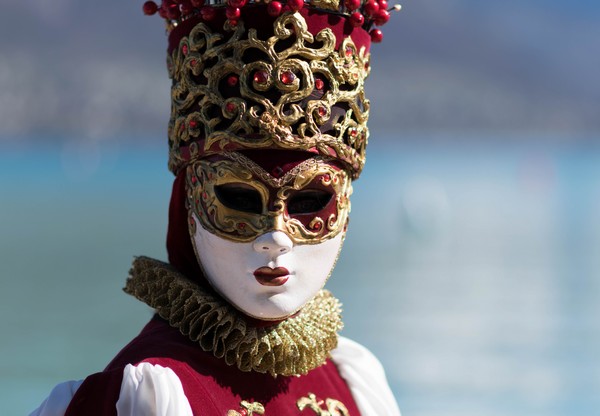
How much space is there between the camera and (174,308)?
2787mm

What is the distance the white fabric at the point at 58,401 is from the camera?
256 centimetres

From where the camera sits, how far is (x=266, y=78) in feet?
8.92

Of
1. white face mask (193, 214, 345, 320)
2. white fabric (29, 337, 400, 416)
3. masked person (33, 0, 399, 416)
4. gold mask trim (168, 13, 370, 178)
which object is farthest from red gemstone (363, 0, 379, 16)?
white fabric (29, 337, 400, 416)

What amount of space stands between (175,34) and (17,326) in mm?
4612

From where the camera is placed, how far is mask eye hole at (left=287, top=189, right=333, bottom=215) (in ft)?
9.20

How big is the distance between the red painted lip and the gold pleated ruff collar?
14cm

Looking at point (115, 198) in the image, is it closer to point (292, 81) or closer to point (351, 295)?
point (351, 295)

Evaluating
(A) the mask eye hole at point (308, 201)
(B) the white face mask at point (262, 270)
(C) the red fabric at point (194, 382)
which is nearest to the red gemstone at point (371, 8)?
(A) the mask eye hole at point (308, 201)

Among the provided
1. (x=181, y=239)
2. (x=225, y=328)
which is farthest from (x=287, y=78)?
(x=225, y=328)

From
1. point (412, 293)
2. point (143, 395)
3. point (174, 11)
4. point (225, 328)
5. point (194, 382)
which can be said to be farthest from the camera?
point (412, 293)

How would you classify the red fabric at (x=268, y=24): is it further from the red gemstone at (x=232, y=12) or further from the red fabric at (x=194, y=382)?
the red fabric at (x=194, y=382)

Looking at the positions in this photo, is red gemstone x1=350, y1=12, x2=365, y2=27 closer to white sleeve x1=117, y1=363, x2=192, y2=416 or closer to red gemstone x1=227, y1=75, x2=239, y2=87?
red gemstone x1=227, y1=75, x2=239, y2=87

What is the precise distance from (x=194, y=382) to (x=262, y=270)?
303 millimetres

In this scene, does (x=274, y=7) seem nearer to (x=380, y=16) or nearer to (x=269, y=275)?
(x=380, y=16)
